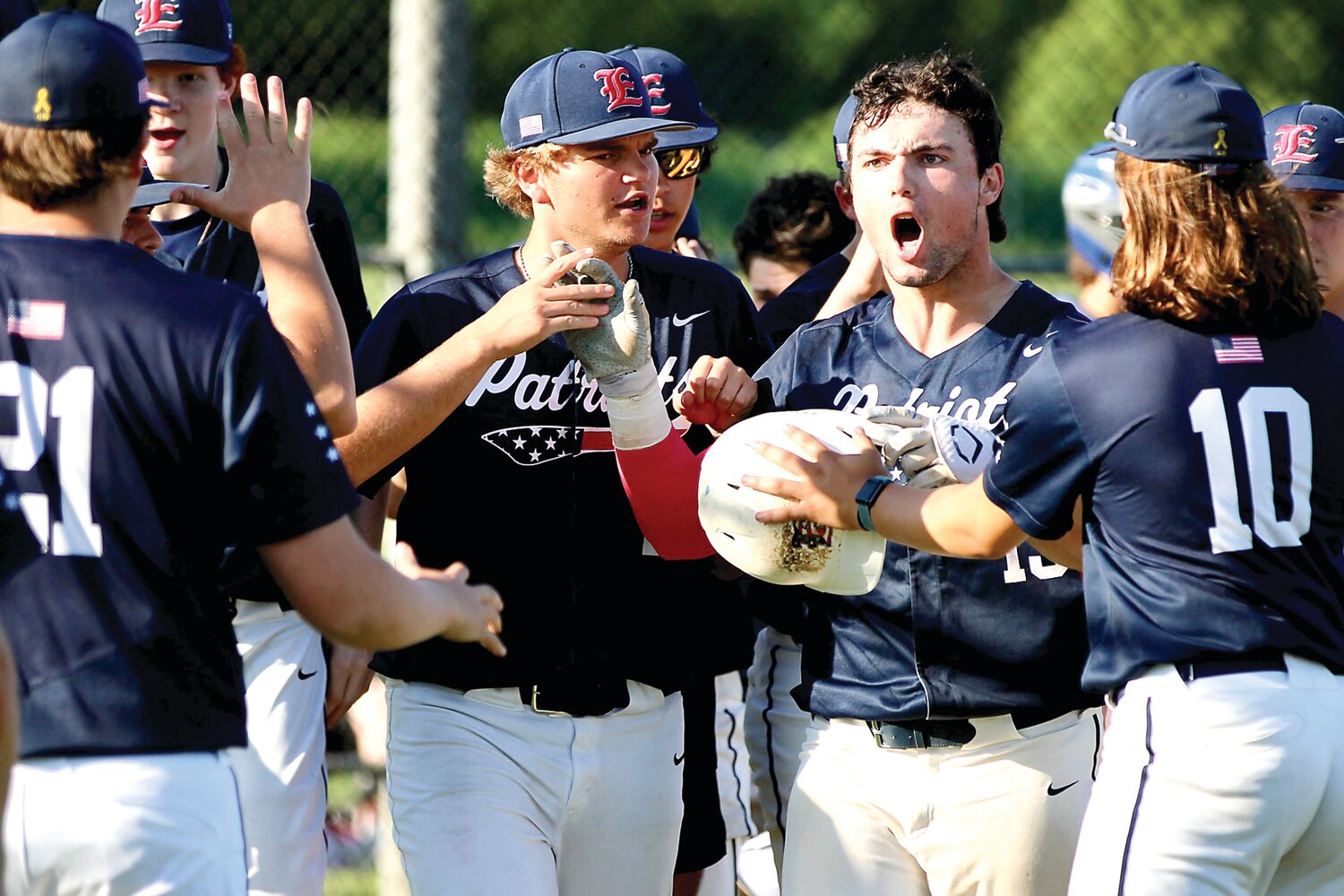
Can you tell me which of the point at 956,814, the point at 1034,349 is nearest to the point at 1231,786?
the point at 956,814

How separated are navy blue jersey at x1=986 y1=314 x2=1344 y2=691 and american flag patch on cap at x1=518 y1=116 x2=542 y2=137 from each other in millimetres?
1386

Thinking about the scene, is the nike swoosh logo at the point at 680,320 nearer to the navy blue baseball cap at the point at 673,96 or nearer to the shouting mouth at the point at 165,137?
the navy blue baseball cap at the point at 673,96

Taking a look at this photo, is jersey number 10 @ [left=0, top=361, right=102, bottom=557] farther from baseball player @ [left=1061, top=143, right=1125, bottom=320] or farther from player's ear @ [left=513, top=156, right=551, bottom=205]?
baseball player @ [left=1061, top=143, right=1125, bottom=320]

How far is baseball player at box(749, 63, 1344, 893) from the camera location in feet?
8.61

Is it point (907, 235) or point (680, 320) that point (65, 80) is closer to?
point (680, 320)

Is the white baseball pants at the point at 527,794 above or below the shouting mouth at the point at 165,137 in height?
below

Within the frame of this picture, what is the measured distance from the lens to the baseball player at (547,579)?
11.2 feet

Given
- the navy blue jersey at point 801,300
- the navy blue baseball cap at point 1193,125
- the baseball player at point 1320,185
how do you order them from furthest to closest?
the navy blue jersey at point 801,300 < the baseball player at point 1320,185 < the navy blue baseball cap at point 1193,125

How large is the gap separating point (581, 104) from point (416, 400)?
2.58 feet

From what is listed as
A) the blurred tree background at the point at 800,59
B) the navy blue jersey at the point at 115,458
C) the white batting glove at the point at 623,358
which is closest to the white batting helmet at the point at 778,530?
the white batting glove at the point at 623,358

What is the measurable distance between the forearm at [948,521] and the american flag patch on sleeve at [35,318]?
4.86ft

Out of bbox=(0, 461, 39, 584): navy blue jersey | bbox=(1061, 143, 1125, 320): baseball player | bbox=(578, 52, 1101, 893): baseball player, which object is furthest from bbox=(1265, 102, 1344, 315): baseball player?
bbox=(0, 461, 39, 584): navy blue jersey

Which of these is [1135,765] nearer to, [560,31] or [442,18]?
[442,18]

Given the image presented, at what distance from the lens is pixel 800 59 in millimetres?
17656
